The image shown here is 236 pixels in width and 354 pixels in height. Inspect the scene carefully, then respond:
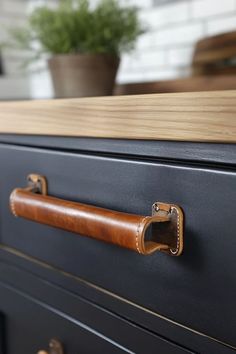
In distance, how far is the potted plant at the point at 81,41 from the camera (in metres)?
0.77

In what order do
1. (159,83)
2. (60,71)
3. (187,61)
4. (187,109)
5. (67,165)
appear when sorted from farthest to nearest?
(187,61), (159,83), (60,71), (67,165), (187,109)

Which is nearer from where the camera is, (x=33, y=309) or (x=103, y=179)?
(x=103, y=179)

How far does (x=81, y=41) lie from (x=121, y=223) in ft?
1.62

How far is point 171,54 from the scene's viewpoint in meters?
1.09

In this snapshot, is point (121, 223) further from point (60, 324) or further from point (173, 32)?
point (173, 32)

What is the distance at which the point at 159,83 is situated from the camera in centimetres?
90

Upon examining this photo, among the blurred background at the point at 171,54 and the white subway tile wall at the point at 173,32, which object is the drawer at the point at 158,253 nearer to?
the blurred background at the point at 171,54

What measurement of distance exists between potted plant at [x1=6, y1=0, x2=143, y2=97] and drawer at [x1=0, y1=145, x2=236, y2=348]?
26 cm

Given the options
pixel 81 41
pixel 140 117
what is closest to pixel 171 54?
pixel 81 41

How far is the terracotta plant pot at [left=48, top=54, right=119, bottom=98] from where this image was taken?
2.52ft

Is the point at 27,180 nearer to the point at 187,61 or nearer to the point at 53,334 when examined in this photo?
the point at 53,334

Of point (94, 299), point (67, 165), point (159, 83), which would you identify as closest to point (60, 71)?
point (159, 83)

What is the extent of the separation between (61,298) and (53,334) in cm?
5

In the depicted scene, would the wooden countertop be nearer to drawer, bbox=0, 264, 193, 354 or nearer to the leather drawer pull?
the leather drawer pull
